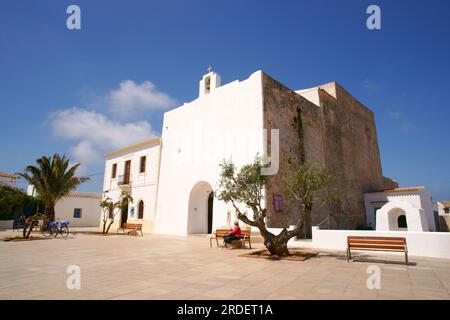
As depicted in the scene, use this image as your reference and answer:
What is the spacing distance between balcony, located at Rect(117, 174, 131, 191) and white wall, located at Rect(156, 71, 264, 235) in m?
4.36

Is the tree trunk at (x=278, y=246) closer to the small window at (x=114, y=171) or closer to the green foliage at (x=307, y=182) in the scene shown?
the green foliage at (x=307, y=182)

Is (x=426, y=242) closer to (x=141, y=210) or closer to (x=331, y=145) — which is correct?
(x=331, y=145)

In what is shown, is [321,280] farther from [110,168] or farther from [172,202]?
[110,168]

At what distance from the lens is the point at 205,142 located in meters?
17.3

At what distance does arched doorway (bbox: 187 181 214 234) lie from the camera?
1727 centimetres

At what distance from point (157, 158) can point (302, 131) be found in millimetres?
10786

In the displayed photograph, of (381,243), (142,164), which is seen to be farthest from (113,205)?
(381,243)

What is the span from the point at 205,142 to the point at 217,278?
485 inches

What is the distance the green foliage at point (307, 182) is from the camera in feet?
29.7

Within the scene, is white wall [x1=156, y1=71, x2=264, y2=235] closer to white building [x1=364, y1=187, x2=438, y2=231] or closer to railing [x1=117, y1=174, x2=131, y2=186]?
railing [x1=117, y1=174, x2=131, y2=186]

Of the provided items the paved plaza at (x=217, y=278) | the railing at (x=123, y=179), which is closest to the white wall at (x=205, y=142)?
the railing at (x=123, y=179)

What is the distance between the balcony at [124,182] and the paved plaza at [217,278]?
14.9 metres
